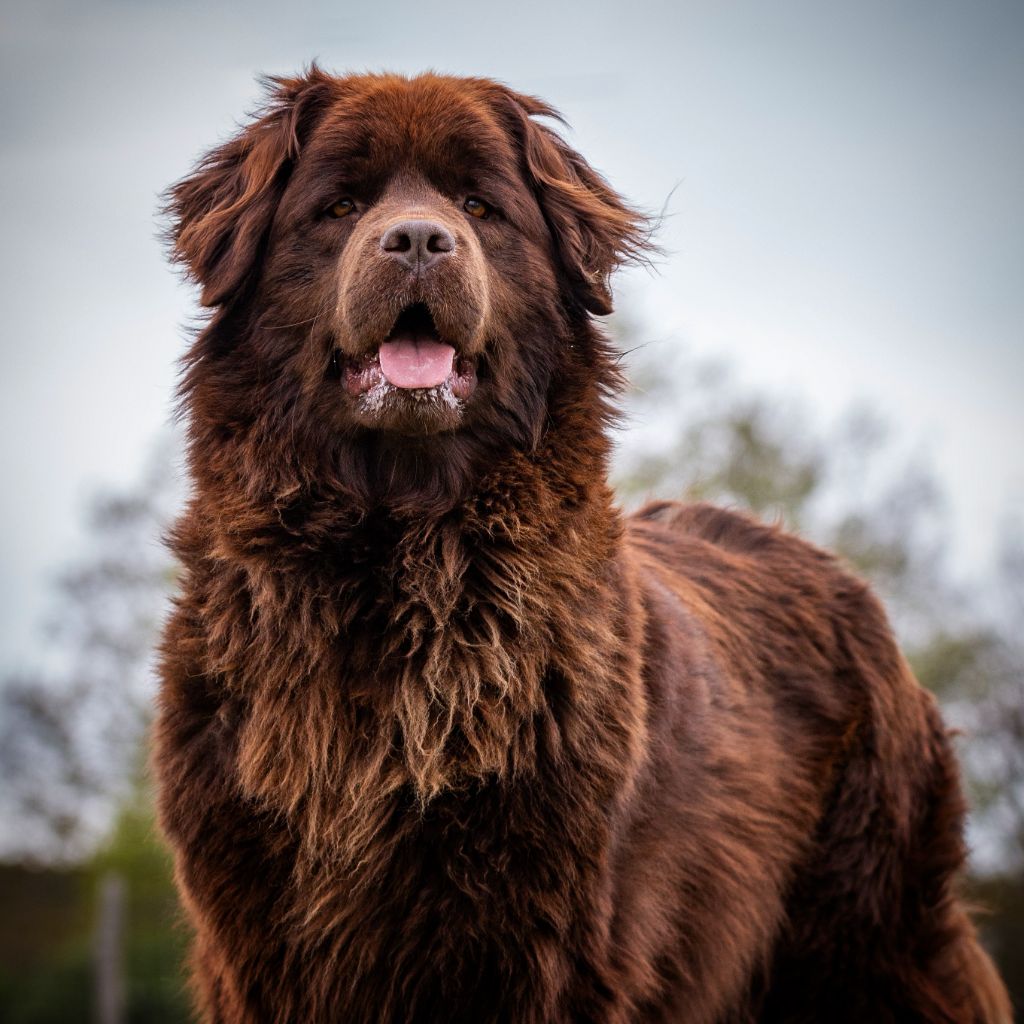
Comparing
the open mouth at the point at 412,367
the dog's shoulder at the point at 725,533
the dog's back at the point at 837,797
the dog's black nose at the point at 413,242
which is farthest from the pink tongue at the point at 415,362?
the dog's shoulder at the point at 725,533

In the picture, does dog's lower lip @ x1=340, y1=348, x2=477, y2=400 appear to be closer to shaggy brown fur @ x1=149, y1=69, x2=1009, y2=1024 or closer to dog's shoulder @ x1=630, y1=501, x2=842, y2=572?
A: shaggy brown fur @ x1=149, y1=69, x2=1009, y2=1024

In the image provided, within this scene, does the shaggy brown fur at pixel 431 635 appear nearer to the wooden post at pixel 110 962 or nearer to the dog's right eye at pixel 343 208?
the dog's right eye at pixel 343 208

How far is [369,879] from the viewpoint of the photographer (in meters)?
3.29

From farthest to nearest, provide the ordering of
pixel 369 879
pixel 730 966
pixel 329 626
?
pixel 730 966, pixel 329 626, pixel 369 879

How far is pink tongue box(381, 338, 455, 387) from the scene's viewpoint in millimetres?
3535

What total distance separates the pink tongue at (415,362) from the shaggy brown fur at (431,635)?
0.05 m

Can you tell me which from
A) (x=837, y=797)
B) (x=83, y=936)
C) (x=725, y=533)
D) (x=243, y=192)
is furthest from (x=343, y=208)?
(x=83, y=936)

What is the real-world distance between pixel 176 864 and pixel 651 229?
2.70 meters

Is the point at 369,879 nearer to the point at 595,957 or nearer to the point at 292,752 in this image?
the point at 292,752

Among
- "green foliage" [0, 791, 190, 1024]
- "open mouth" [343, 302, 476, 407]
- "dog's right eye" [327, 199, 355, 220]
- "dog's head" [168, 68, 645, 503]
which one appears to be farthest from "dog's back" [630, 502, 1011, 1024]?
"green foliage" [0, 791, 190, 1024]

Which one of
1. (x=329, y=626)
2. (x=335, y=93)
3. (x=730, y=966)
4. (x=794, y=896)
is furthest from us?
(x=794, y=896)

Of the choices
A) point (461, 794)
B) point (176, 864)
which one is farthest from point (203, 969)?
point (461, 794)

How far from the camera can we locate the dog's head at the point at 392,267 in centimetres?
351

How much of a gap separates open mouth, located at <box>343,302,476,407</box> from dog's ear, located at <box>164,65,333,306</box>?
1.83 ft
